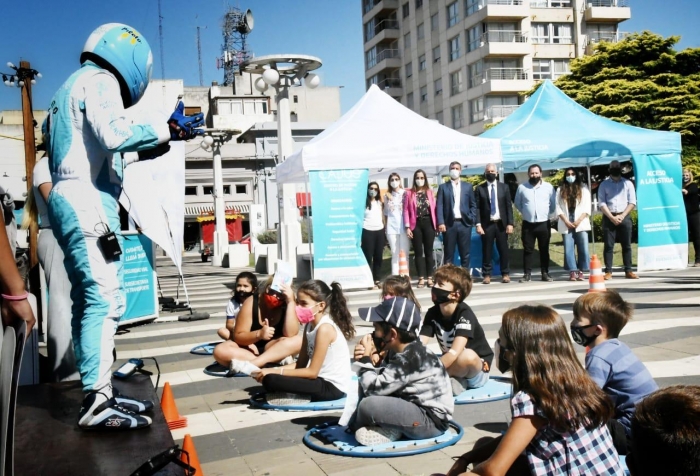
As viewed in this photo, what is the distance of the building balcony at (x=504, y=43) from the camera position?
54.3 meters

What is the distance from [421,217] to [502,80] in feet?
143

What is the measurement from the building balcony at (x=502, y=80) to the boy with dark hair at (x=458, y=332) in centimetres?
5085

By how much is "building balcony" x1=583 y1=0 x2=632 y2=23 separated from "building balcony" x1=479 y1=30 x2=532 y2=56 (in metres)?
5.78

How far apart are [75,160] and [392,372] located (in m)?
2.17

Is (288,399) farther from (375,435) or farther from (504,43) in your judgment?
(504,43)

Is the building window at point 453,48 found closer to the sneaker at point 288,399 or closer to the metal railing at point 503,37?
the metal railing at point 503,37

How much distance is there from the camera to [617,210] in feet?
42.0

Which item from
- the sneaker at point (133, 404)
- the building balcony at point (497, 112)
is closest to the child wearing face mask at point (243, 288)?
the sneaker at point (133, 404)

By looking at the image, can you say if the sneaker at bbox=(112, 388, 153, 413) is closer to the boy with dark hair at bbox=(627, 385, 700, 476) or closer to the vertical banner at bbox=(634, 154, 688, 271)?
the boy with dark hair at bbox=(627, 385, 700, 476)

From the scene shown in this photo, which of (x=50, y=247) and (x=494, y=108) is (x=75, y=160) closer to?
(x=50, y=247)

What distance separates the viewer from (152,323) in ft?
36.3

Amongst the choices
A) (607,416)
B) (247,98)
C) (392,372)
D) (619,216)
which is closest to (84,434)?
(392,372)

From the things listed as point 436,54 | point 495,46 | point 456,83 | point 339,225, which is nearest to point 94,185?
point 339,225

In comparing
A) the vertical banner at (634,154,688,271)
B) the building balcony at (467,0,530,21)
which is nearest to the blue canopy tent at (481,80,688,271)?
the vertical banner at (634,154,688,271)
